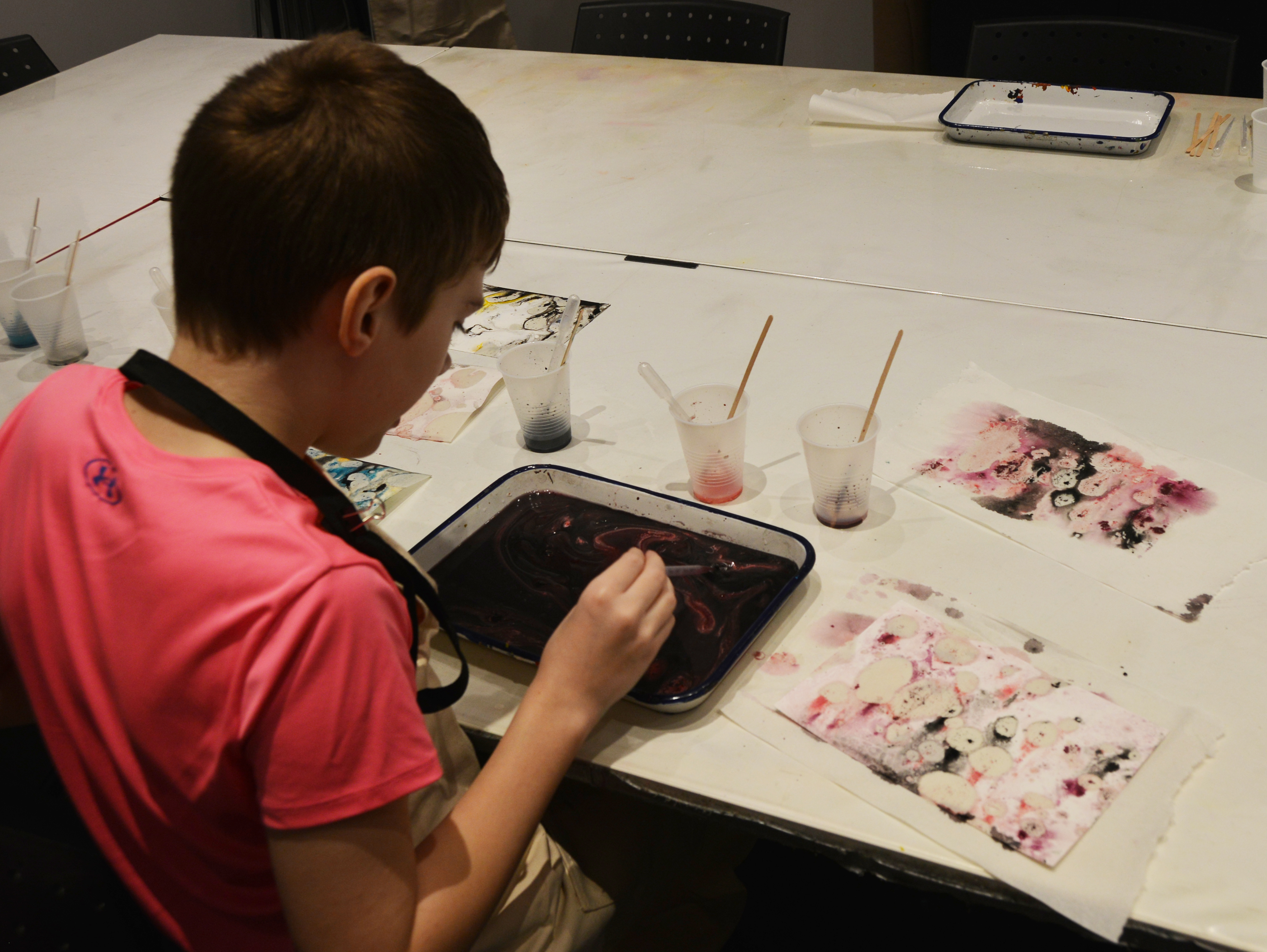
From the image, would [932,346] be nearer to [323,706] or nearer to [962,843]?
[962,843]

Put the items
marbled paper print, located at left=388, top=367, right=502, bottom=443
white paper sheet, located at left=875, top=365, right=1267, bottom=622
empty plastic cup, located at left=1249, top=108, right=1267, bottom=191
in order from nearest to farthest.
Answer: white paper sheet, located at left=875, top=365, right=1267, bottom=622 < marbled paper print, located at left=388, top=367, right=502, bottom=443 < empty plastic cup, located at left=1249, top=108, right=1267, bottom=191

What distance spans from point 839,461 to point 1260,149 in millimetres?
1218

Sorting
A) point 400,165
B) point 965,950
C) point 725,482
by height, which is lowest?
point 965,950

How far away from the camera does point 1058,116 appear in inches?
88.0

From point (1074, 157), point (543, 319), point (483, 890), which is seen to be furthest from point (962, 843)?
point (1074, 157)

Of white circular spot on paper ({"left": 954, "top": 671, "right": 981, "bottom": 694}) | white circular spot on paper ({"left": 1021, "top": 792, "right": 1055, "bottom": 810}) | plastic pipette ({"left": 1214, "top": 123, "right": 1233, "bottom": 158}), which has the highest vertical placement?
plastic pipette ({"left": 1214, "top": 123, "right": 1233, "bottom": 158})

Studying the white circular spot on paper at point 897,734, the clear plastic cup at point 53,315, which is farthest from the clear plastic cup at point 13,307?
the white circular spot on paper at point 897,734

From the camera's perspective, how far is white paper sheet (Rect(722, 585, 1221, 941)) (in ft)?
2.69

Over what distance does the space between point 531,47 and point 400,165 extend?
4819mm

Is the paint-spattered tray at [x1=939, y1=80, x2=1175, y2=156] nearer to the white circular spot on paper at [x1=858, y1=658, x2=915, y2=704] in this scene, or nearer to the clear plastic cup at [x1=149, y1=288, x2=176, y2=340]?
the white circular spot on paper at [x1=858, y1=658, x2=915, y2=704]

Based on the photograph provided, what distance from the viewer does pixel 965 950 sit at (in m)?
1.56

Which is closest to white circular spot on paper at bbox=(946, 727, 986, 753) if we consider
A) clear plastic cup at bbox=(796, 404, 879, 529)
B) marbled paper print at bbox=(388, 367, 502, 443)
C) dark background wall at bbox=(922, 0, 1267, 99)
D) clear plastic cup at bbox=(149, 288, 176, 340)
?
clear plastic cup at bbox=(796, 404, 879, 529)

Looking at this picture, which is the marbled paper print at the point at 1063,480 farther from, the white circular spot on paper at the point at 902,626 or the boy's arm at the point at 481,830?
the boy's arm at the point at 481,830

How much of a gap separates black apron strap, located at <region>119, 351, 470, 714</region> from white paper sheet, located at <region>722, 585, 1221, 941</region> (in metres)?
0.30
